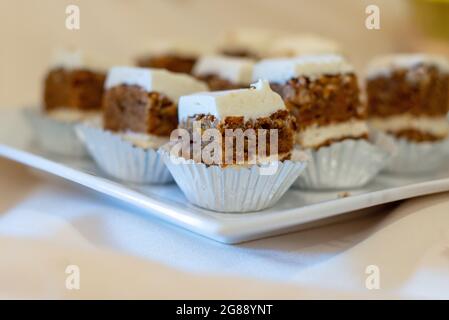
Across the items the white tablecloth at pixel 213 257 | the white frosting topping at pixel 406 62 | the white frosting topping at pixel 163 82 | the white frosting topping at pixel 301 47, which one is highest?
the white frosting topping at pixel 301 47

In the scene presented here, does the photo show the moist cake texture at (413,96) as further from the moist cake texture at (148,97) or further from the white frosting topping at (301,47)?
the moist cake texture at (148,97)

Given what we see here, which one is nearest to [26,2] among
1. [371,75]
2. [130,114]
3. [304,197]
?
[130,114]

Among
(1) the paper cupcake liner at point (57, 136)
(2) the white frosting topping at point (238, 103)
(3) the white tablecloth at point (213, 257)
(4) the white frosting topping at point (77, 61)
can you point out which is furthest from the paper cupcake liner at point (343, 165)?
(4) the white frosting topping at point (77, 61)

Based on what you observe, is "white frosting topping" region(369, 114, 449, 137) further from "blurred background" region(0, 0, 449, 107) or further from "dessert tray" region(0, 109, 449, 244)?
"blurred background" region(0, 0, 449, 107)

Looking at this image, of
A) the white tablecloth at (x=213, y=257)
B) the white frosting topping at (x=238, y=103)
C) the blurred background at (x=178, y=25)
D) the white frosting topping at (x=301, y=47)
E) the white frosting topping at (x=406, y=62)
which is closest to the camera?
the white tablecloth at (x=213, y=257)

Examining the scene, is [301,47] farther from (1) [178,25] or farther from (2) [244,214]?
(1) [178,25]

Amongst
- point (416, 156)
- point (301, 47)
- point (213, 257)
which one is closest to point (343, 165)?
point (416, 156)

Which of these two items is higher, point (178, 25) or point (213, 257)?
point (178, 25)
